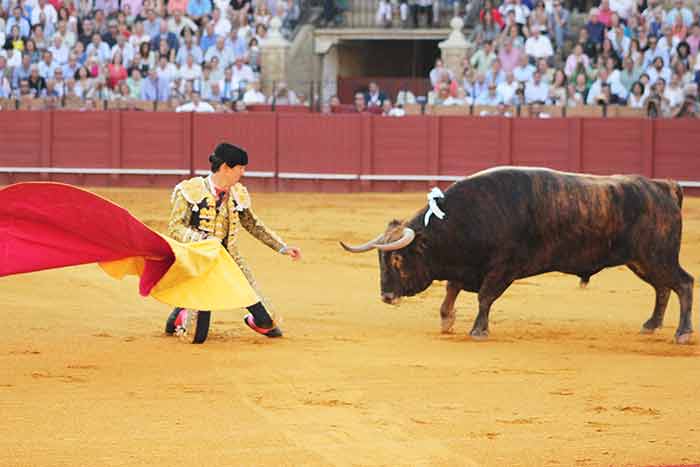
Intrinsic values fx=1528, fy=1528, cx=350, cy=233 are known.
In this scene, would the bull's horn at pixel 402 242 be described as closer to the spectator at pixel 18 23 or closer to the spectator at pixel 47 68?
the spectator at pixel 47 68

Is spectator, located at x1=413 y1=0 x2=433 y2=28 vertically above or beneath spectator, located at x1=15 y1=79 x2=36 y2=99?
above

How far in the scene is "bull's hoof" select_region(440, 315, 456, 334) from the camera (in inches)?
343

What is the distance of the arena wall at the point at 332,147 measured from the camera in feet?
61.9

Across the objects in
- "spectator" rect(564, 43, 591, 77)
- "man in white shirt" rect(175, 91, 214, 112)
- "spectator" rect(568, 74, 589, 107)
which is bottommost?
"man in white shirt" rect(175, 91, 214, 112)

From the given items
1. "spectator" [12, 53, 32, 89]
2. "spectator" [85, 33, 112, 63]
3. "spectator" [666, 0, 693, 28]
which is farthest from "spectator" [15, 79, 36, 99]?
"spectator" [666, 0, 693, 28]

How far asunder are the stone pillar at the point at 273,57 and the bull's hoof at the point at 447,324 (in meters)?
13.0

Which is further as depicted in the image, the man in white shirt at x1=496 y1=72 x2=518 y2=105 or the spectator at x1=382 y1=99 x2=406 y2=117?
the spectator at x1=382 y1=99 x2=406 y2=117

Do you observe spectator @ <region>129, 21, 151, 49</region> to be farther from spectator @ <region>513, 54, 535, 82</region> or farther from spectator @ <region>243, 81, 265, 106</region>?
spectator @ <region>513, 54, 535, 82</region>

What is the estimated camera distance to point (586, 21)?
818 inches

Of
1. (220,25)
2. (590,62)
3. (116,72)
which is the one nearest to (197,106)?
(116,72)

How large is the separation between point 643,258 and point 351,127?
1136 centimetres

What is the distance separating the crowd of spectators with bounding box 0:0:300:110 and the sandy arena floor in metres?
9.68

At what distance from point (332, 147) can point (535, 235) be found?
11524 millimetres

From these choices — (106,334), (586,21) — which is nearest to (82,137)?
(586,21)
